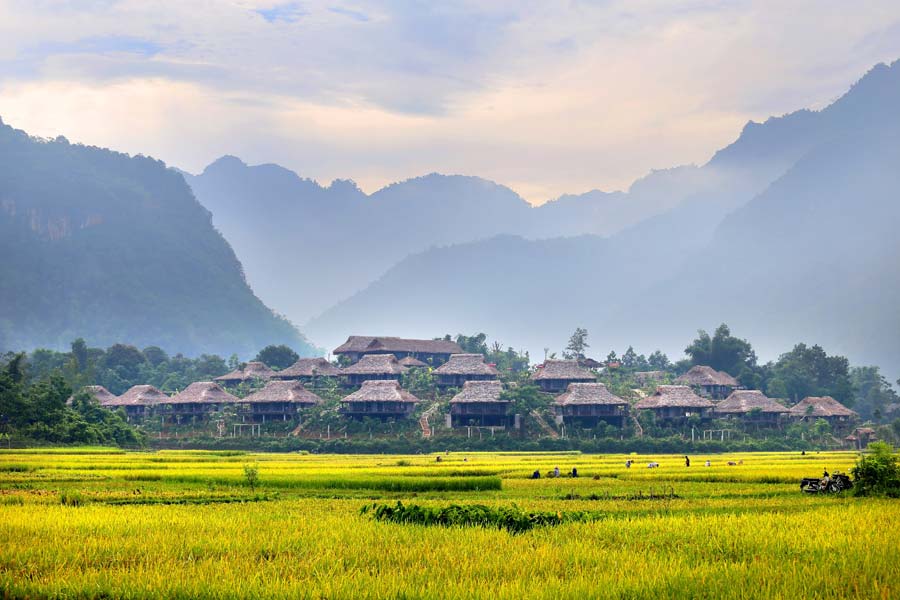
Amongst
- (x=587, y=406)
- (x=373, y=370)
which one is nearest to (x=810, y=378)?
(x=587, y=406)

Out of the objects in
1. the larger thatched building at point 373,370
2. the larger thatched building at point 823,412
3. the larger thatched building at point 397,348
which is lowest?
the larger thatched building at point 823,412

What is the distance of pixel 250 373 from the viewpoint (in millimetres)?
83438

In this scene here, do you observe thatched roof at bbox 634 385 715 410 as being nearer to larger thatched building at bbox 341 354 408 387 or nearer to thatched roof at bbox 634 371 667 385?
thatched roof at bbox 634 371 667 385

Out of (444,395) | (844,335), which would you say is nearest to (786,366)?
(444,395)

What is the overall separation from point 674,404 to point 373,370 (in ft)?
76.2

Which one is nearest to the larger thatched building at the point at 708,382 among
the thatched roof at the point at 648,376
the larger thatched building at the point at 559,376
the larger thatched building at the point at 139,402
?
the thatched roof at the point at 648,376

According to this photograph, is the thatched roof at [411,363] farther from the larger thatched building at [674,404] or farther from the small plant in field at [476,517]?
the small plant in field at [476,517]

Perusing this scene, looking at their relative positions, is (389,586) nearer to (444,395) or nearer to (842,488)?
(842,488)

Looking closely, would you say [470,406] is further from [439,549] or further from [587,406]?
[439,549]

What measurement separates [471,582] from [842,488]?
1550 centimetres

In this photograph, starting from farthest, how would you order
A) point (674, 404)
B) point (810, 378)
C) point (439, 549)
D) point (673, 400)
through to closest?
point (810, 378) → point (673, 400) → point (674, 404) → point (439, 549)

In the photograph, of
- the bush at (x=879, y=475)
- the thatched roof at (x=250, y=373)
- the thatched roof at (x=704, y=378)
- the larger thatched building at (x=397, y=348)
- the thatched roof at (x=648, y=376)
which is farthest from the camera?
the larger thatched building at (x=397, y=348)

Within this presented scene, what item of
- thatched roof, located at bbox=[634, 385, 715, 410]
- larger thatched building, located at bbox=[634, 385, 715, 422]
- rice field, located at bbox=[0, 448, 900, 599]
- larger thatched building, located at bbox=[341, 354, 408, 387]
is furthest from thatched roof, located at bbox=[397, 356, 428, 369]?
rice field, located at bbox=[0, 448, 900, 599]

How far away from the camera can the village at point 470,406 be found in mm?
63719
